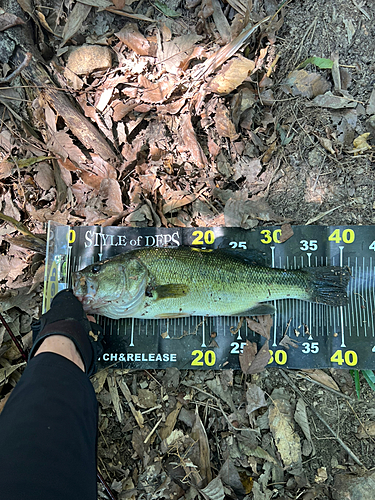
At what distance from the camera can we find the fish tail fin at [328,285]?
333cm

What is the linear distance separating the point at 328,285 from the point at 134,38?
339 cm

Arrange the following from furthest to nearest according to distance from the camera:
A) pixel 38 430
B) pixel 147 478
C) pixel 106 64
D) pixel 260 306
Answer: pixel 106 64 < pixel 260 306 < pixel 147 478 < pixel 38 430

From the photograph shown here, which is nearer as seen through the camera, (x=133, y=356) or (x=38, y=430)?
(x=38, y=430)

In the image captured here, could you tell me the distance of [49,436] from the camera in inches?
74.1

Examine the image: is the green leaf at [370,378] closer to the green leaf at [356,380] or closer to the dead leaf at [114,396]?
the green leaf at [356,380]

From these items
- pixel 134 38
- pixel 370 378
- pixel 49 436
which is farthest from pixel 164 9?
pixel 370 378

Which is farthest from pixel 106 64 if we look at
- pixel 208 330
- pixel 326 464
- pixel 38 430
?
pixel 326 464

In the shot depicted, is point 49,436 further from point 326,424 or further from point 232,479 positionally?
point 326,424

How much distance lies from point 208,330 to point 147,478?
1499mm

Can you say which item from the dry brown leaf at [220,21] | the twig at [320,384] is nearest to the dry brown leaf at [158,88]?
A: the dry brown leaf at [220,21]

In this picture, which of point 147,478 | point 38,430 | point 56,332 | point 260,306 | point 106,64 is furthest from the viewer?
point 106,64

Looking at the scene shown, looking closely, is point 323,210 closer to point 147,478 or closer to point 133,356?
point 133,356

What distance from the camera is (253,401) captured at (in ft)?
10.6

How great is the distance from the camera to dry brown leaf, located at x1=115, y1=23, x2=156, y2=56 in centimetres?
355
